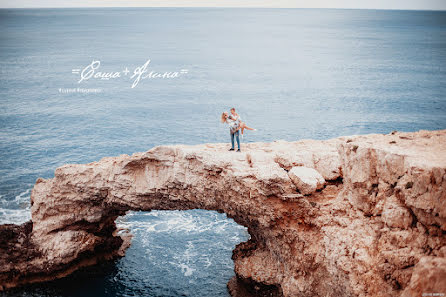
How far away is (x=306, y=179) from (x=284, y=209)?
7.39 ft

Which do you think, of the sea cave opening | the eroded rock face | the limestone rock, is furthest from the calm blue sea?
the limestone rock

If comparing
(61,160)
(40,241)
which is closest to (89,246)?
(40,241)

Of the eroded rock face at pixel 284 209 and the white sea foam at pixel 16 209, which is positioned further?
the white sea foam at pixel 16 209

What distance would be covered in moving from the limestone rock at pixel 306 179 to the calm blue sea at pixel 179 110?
1076 centimetres

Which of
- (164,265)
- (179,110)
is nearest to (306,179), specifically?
(164,265)

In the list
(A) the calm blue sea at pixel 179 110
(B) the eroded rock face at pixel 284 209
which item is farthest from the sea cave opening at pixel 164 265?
(B) the eroded rock face at pixel 284 209

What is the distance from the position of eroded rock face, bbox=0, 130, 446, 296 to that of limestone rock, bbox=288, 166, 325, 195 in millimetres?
353

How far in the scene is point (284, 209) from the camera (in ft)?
70.6

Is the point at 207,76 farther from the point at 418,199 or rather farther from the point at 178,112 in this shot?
the point at 418,199

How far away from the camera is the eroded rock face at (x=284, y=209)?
1631 cm

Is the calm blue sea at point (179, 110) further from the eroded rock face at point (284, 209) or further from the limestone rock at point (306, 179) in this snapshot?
the limestone rock at point (306, 179)

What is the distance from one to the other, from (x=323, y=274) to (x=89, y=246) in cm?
1802

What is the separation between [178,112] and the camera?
64188 mm

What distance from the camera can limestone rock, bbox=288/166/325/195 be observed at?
20.8m
